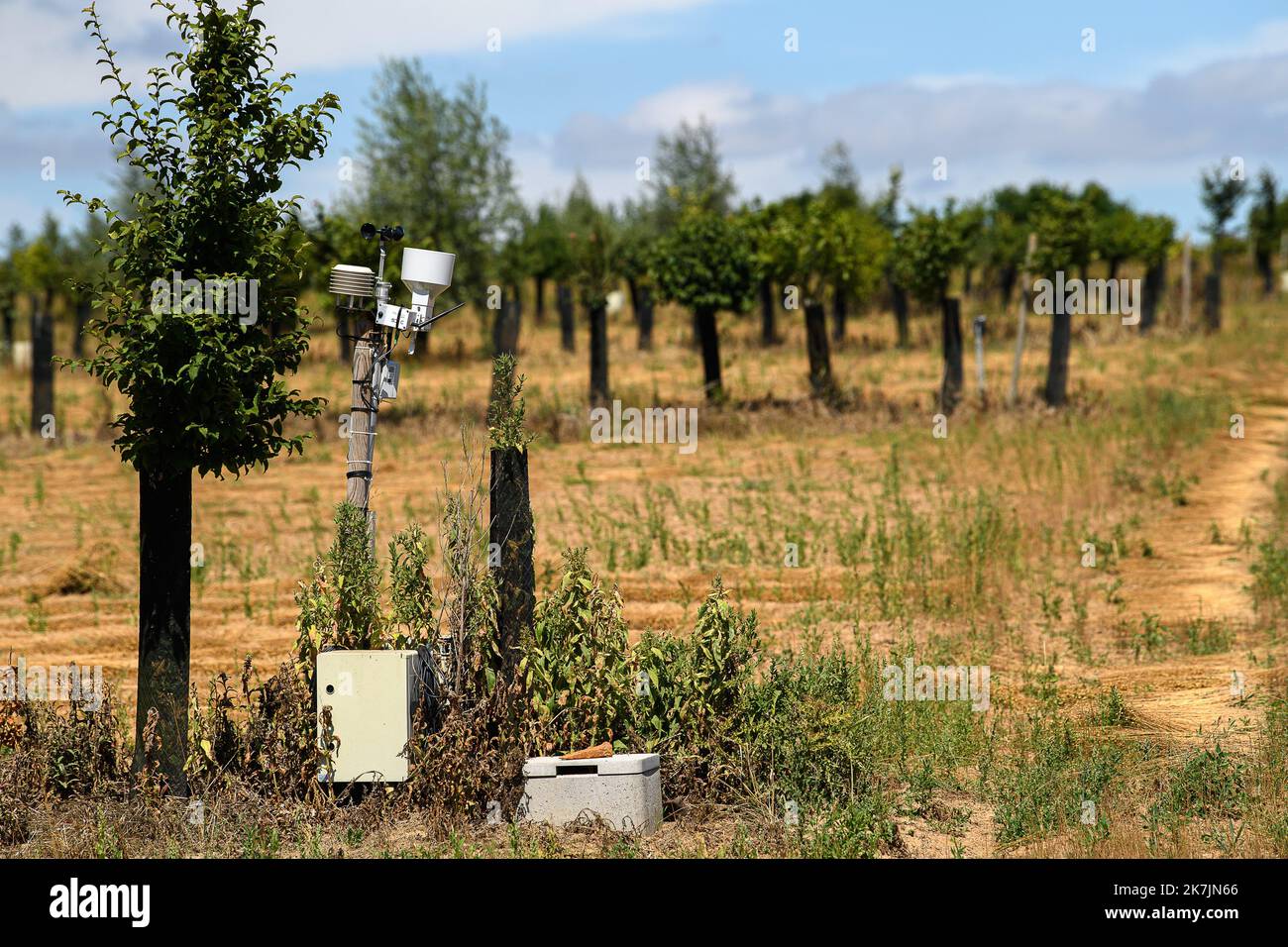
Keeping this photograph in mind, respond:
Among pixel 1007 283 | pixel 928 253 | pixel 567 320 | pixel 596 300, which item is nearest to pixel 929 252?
pixel 928 253

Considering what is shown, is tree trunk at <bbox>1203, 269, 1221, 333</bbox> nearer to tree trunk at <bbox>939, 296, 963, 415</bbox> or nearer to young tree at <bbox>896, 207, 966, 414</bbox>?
young tree at <bbox>896, 207, 966, 414</bbox>

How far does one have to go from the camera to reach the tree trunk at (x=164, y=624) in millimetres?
6961

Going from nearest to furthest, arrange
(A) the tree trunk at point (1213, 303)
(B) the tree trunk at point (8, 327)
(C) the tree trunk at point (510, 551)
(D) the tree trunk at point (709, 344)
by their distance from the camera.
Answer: (C) the tree trunk at point (510, 551), (D) the tree trunk at point (709, 344), (A) the tree trunk at point (1213, 303), (B) the tree trunk at point (8, 327)

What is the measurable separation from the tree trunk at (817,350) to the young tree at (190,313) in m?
15.6

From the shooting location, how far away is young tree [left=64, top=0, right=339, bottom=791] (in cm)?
Result: 687

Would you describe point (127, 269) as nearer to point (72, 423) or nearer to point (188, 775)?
point (188, 775)

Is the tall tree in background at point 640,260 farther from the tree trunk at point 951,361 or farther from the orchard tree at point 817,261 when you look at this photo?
the tree trunk at point 951,361

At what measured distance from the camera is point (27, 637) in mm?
11273

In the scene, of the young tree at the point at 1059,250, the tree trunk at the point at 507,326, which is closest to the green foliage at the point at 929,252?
the young tree at the point at 1059,250

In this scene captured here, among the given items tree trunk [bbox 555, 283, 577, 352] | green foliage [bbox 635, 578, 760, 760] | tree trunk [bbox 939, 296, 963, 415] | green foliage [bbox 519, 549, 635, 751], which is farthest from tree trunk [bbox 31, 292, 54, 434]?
green foliage [bbox 635, 578, 760, 760]

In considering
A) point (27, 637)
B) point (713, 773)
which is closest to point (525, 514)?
point (713, 773)

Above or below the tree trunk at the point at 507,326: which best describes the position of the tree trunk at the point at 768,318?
above

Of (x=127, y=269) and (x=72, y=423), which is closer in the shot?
(x=127, y=269)
